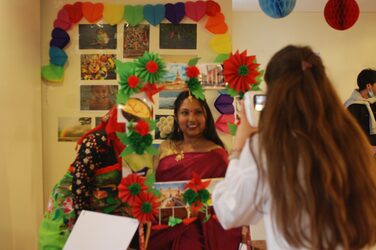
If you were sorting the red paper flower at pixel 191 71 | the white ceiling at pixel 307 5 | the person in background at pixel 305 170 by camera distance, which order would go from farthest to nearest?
the white ceiling at pixel 307 5, the red paper flower at pixel 191 71, the person in background at pixel 305 170

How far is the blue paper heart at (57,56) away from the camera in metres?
2.48

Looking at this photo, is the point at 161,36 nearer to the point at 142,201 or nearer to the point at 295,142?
the point at 142,201

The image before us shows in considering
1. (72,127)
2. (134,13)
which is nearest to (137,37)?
(134,13)

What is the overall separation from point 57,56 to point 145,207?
4.25ft

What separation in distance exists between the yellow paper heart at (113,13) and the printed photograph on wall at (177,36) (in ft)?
0.83

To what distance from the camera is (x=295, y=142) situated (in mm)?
948

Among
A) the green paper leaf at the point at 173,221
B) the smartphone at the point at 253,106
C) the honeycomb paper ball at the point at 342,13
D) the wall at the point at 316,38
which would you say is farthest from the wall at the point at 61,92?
the wall at the point at 316,38

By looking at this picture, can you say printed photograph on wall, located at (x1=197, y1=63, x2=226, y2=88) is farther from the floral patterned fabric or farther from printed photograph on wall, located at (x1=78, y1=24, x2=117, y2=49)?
printed photograph on wall, located at (x1=78, y1=24, x2=117, y2=49)

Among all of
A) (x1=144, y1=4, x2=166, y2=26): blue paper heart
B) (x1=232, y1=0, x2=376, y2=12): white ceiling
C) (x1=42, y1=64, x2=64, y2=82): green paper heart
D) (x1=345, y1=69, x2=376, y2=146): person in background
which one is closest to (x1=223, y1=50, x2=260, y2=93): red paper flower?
(x1=144, y1=4, x2=166, y2=26): blue paper heart

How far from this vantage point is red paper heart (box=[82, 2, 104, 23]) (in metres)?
2.48

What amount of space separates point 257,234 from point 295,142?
2912 millimetres

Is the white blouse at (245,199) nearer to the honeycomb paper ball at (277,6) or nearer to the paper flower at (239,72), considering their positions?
the paper flower at (239,72)

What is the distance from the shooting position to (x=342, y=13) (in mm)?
2467

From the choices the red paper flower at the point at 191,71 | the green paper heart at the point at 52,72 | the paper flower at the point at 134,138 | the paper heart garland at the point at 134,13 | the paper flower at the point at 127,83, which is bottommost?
the paper flower at the point at 134,138
